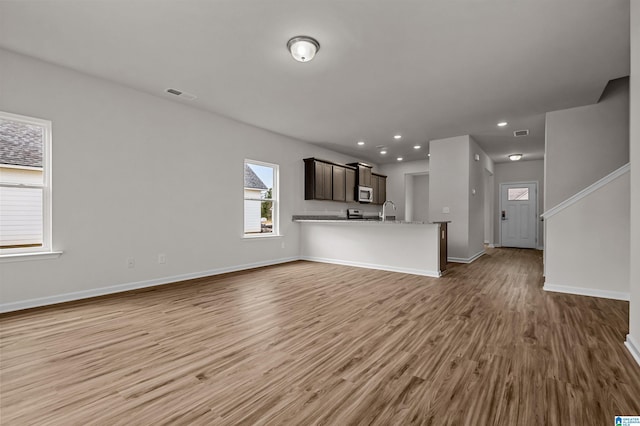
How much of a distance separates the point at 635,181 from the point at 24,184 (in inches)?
218

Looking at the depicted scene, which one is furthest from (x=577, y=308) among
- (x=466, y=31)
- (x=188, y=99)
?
(x=188, y=99)

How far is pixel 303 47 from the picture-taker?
9.28 feet

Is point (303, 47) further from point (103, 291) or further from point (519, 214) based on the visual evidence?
point (519, 214)

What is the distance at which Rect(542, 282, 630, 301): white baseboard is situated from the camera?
3.56 m

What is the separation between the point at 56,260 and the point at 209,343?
2385 millimetres

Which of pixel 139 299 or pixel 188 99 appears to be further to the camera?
pixel 188 99

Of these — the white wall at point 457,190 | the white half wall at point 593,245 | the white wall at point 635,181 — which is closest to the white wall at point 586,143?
the white half wall at point 593,245

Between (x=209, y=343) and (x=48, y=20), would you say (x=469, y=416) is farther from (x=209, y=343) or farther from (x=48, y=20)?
(x=48, y=20)

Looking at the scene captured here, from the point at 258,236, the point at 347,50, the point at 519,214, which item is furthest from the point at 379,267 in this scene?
the point at 519,214

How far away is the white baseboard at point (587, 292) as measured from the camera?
11.7ft

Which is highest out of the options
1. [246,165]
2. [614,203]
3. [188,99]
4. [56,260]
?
[188,99]

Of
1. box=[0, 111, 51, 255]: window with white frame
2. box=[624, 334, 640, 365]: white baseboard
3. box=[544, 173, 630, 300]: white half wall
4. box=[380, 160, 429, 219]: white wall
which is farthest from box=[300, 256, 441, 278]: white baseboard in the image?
box=[0, 111, 51, 255]: window with white frame

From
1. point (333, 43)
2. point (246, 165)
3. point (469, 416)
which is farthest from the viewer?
point (246, 165)

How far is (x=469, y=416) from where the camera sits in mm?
1497
